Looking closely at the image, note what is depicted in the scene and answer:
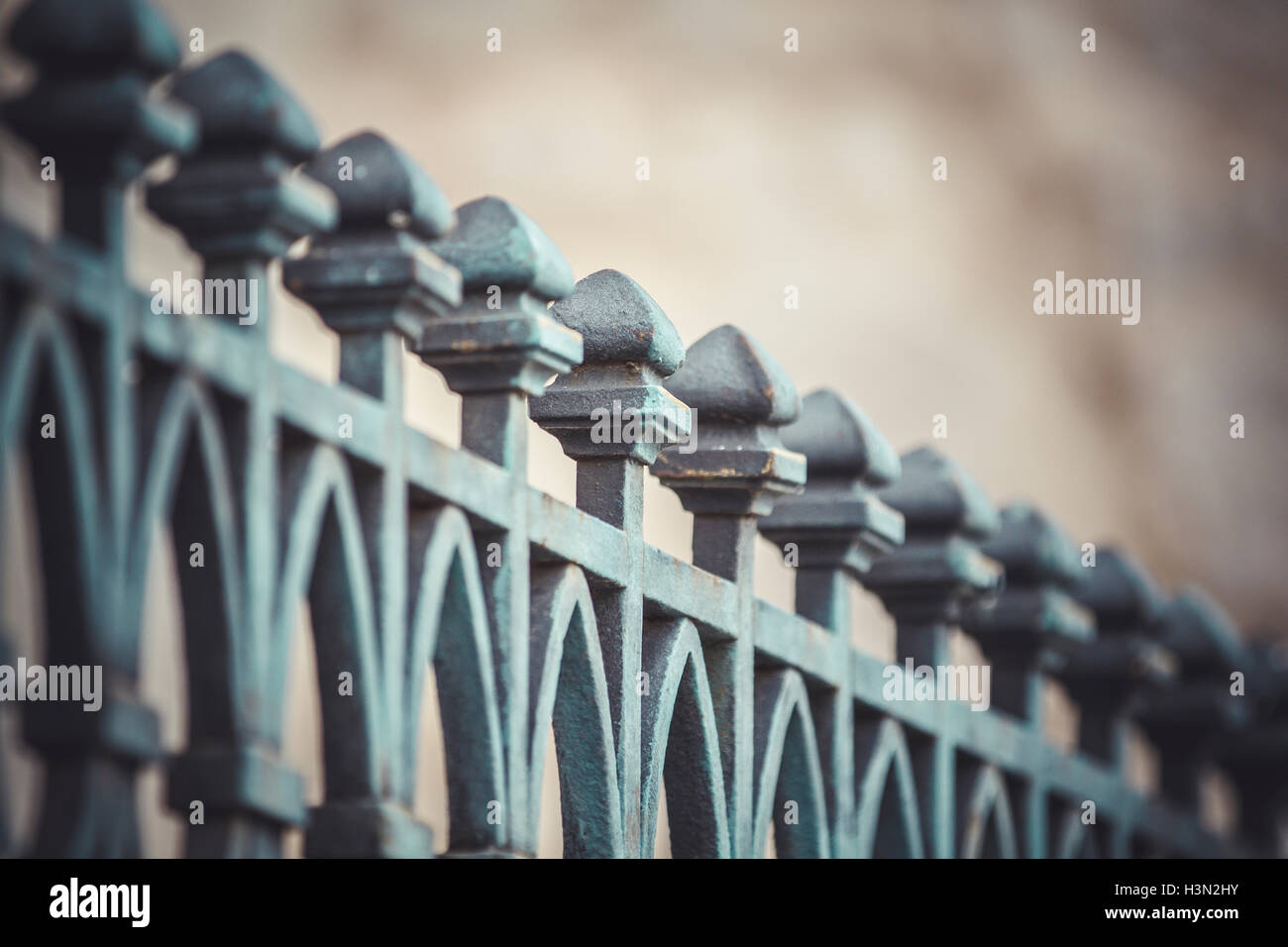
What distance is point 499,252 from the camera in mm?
1917

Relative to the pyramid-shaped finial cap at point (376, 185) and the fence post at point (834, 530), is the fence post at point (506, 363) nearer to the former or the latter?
the pyramid-shaped finial cap at point (376, 185)

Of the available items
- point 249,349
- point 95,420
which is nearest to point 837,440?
point 249,349

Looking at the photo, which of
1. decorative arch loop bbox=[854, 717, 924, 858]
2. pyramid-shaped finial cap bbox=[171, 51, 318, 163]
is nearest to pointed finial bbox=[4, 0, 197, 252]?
pyramid-shaped finial cap bbox=[171, 51, 318, 163]

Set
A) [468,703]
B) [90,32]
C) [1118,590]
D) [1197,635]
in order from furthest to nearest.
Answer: [1197,635] < [1118,590] < [468,703] < [90,32]

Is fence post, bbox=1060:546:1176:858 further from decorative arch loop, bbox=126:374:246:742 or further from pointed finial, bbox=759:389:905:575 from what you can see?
decorative arch loop, bbox=126:374:246:742

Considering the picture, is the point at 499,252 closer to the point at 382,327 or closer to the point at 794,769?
the point at 382,327

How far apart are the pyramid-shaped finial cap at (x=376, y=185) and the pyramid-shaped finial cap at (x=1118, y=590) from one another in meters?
2.68

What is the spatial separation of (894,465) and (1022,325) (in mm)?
4791

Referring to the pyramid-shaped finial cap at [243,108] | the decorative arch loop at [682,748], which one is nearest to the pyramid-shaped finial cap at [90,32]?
the pyramid-shaped finial cap at [243,108]

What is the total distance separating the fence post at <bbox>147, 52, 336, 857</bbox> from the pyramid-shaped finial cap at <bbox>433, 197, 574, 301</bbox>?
Answer: 15.7 inches

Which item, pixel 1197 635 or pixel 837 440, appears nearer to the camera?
pixel 837 440

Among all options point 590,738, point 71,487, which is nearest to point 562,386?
point 590,738

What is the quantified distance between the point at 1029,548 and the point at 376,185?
2209mm

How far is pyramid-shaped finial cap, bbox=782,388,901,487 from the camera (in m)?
2.80
